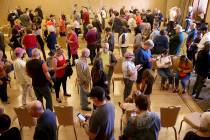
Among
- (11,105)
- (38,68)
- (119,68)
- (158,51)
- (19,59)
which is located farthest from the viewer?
(158,51)

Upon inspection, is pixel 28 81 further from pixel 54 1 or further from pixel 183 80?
pixel 54 1

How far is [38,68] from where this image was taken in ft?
16.2

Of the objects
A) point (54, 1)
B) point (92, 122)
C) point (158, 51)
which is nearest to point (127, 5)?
point (54, 1)

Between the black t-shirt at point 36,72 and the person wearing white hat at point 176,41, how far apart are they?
14.8ft

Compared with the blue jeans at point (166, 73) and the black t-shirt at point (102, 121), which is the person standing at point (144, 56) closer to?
the blue jeans at point (166, 73)

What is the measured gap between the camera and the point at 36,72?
4.98 meters

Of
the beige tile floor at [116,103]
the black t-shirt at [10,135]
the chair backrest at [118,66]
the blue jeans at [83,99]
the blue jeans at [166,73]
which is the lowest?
the beige tile floor at [116,103]

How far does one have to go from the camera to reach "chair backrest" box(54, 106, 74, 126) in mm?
4539

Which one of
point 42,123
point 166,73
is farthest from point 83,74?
point 42,123

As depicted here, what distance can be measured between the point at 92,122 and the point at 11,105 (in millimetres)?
4109

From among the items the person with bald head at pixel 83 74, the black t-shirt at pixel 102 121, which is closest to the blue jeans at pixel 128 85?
the person with bald head at pixel 83 74

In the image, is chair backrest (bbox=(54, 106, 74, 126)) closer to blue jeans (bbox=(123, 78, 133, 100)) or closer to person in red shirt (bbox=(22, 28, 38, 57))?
blue jeans (bbox=(123, 78, 133, 100))

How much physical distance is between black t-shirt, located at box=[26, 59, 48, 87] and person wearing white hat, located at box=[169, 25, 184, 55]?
450 centimetres

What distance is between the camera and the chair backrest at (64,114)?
4539mm
